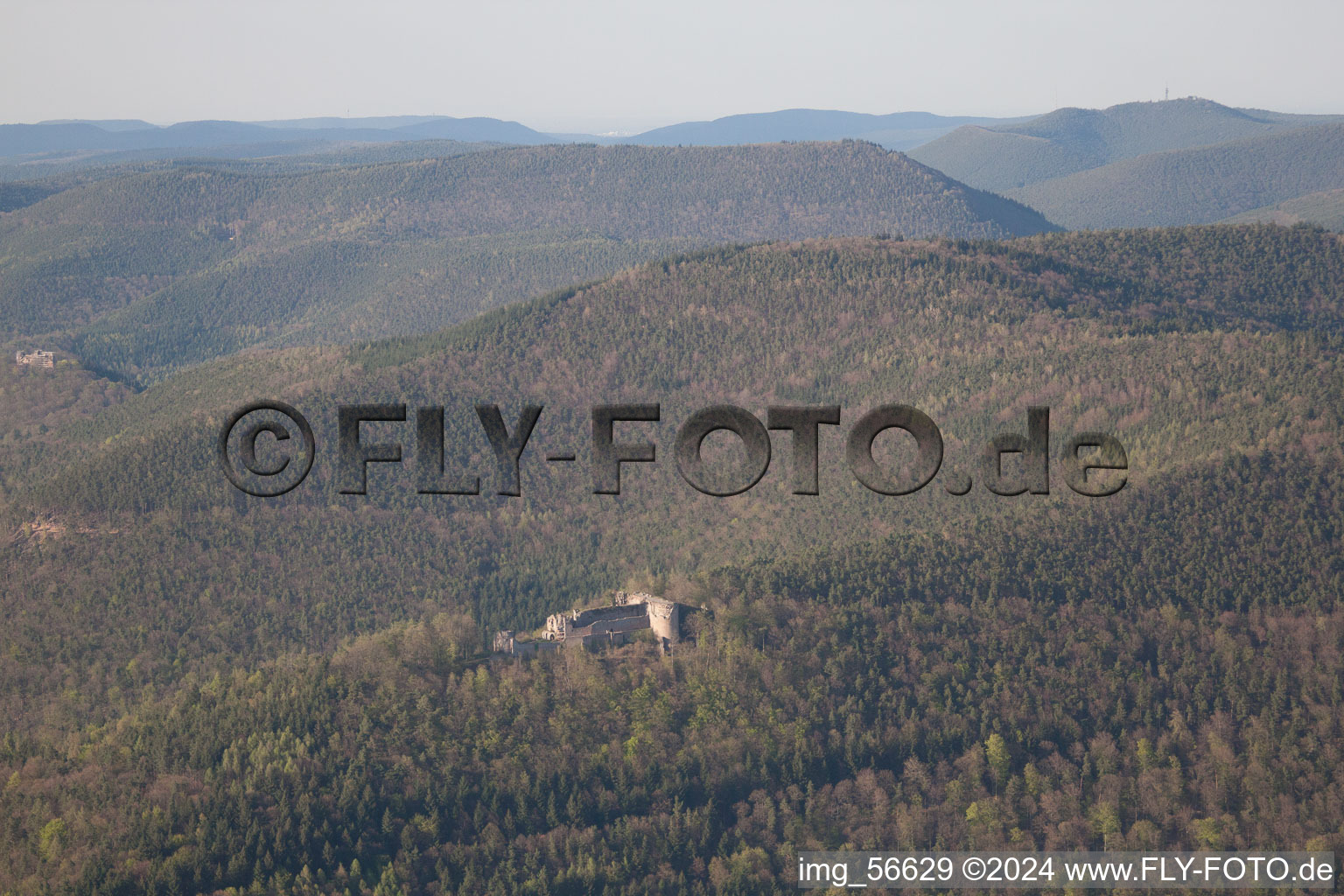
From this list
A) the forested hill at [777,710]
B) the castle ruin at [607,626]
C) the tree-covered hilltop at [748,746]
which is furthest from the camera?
the castle ruin at [607,626]

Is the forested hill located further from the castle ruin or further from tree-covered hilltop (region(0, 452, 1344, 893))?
the castle ruin

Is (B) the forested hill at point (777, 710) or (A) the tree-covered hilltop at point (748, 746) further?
(B) the forested hill at point (777, 710)

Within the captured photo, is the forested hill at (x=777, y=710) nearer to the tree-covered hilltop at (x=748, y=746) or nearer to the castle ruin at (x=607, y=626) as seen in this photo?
the tree-covered hilltop at (x=748, y=746)

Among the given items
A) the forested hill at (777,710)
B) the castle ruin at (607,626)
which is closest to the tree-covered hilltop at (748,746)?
the forested hill at (777,710)

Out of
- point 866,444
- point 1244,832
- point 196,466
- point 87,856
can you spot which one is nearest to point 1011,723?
point 1244,832

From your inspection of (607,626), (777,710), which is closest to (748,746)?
(777,710)

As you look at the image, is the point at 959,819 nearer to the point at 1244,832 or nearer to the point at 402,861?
the point at 1244,832

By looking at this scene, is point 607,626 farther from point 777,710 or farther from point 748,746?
point 777,710

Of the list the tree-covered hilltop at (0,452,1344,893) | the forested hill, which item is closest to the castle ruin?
the tree-covered hilltop at (0,452,1344,893)

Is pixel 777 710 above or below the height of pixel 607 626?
below
